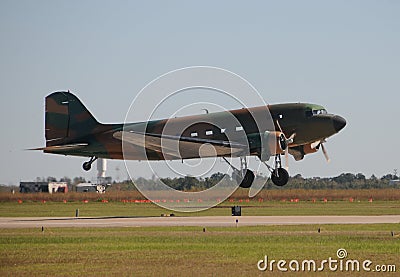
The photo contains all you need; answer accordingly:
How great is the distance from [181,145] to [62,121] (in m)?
12.2

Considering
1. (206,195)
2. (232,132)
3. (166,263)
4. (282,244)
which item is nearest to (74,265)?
(166,263)

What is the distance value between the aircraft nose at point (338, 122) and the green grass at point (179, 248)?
11634 mm

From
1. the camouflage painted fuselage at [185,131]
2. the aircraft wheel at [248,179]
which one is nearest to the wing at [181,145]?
the camouflage painted fuselage at [185,131]

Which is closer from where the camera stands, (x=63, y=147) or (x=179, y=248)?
(x=179, y=248)

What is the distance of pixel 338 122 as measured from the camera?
55.0 m

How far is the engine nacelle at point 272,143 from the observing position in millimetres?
53094

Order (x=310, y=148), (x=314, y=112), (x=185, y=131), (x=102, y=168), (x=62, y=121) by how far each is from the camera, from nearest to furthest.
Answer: (x=314, y=112) < (x=185, y=131) < (x=310, y=148) < (x=62, y=121) < (x=102, y=168)

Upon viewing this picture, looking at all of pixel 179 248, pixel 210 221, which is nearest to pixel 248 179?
pixel 210 221

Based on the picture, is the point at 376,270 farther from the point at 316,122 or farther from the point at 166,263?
the point at 316,122

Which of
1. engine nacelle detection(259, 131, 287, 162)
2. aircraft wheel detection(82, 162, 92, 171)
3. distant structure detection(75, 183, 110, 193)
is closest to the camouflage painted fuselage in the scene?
engine nacelle detection(259, 131, 287, 162)

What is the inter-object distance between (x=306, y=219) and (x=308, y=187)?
5831 centimetres

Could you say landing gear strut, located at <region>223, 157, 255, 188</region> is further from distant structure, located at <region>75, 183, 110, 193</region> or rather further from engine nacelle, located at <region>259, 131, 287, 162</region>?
distant structure, located at <region>75, 183, 110, 193</region>

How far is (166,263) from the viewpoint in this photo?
1139 inches

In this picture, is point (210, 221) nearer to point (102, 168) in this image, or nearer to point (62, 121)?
point (62, 121)
